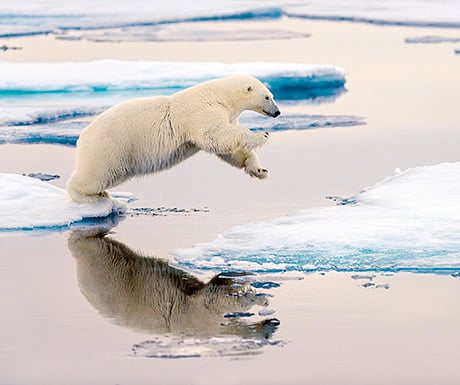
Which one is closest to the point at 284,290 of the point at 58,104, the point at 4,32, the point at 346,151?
the point at 346,151

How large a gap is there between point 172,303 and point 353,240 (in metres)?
1.06

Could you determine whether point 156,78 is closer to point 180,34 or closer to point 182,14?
point 180,34

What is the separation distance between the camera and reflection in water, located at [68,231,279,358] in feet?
14.3

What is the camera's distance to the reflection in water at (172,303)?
436 cm

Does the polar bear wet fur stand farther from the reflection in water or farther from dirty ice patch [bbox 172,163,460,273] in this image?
the reflection in water

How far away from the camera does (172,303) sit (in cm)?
486

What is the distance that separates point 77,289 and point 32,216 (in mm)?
1257

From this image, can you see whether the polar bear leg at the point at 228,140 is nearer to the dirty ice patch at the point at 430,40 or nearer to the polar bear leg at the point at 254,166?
the polar bear leg at the point at 254,166

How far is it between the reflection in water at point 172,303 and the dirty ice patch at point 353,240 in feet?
0.70

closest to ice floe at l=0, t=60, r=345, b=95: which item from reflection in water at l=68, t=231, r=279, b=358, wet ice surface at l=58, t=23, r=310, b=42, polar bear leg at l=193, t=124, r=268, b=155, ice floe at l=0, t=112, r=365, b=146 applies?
ice floe at l=0, t=112, r=365, b=146

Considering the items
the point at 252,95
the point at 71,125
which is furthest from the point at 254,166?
the point at 71,125

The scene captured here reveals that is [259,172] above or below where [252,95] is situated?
below

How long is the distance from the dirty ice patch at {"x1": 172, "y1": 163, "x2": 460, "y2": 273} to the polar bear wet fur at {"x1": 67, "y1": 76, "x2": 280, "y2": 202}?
513mm

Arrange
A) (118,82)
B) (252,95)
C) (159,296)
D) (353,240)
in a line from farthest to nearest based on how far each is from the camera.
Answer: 1. (118,82)
2. (252,95)
3. (353,240)
4. (159,296)
